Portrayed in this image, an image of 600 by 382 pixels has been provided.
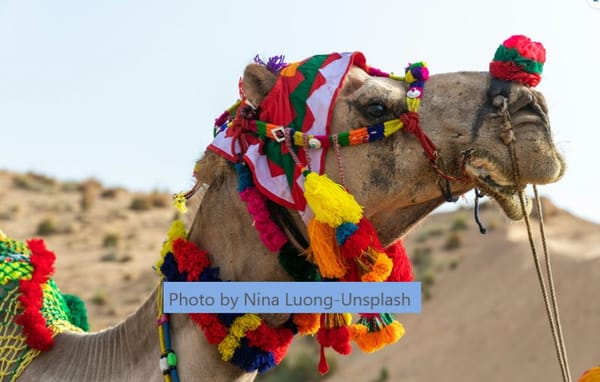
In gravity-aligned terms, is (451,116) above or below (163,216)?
above

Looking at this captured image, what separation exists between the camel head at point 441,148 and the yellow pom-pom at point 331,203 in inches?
3.7

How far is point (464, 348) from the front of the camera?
2345 centimetres

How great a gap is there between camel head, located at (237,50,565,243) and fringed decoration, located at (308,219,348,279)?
0.59 ft

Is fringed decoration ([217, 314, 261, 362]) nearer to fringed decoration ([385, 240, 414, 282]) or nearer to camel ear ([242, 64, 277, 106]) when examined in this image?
fringed decoration ([385, 240, 414, 282])

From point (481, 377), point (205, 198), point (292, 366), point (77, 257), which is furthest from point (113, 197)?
point (205, 198)

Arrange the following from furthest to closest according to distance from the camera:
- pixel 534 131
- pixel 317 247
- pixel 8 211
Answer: pixel 8 211, pixel 317 247, pixel 534 131

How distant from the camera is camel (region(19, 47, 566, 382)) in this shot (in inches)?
129

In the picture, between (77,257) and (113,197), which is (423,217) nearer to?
(77,257)

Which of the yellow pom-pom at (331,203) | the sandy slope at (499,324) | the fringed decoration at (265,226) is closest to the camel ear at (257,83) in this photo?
the fringed decoration at (265,226)

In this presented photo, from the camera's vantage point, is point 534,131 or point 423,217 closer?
point 534,131

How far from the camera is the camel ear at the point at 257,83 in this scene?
3863 mm

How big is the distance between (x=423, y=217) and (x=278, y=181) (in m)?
0.60

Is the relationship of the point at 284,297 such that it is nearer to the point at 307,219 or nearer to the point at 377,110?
the point at 307,219

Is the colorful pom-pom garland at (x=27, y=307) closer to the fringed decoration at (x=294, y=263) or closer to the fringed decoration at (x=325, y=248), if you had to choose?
the fringed decoration at (x=294, y=263)
